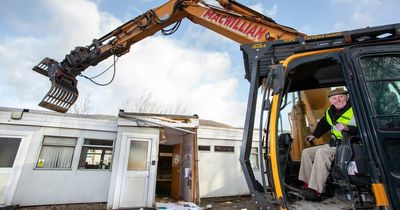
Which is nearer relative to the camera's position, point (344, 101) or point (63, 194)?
point (344, 101)

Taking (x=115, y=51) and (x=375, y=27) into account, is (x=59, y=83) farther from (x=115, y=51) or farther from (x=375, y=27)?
(x=375, y=27)

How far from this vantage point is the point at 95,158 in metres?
7.94

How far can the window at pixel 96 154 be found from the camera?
7820mm

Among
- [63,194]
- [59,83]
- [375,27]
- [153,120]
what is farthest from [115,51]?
[63,194]

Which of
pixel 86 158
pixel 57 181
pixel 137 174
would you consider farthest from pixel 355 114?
pixel 57 181

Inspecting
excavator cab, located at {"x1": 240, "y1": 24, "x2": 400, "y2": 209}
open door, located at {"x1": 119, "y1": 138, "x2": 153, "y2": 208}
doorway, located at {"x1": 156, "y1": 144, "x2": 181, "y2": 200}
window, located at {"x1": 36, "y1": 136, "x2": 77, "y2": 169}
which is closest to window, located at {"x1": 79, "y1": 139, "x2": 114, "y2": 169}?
window, located at {"x1": 36, "y1": 136, "x2": 77, "y2": 169}

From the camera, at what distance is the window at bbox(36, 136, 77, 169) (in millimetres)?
7387

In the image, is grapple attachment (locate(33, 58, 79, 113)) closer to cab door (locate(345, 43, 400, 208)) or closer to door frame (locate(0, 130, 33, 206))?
door frame (locate(0, 130, 33, 206))

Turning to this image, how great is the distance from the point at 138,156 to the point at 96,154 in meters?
1.67

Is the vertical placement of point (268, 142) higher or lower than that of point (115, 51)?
lower

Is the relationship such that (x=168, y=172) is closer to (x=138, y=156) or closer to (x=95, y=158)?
(x=138, y=156)

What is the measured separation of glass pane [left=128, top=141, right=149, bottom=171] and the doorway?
6.48ft

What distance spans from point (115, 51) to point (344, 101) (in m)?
4.69

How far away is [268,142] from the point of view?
6.77 feet
